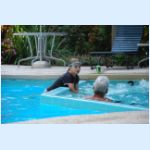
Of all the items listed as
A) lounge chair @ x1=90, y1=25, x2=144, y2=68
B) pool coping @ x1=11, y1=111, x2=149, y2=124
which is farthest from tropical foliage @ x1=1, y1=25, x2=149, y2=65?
pool coping @ x1=11, y1=111, x2=149, y2=124

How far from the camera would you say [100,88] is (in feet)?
25.2

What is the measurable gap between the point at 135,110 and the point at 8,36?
77.2 inches

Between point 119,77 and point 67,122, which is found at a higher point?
point 119,77

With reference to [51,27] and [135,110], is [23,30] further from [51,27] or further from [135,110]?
[135,110]

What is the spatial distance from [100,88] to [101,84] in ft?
0.18

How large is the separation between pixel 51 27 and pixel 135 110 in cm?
158

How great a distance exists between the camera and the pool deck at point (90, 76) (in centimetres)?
746

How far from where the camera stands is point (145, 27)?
7566 millimetres

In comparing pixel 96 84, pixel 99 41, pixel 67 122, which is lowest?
pixel 67 122

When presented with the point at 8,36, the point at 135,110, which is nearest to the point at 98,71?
the point at 135,110

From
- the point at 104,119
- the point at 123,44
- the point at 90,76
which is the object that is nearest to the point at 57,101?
the point at 90,76

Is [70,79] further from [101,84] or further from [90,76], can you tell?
[101,84]

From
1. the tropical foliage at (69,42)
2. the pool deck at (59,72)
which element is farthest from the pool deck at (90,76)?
the tropical foliage at (69,42)
